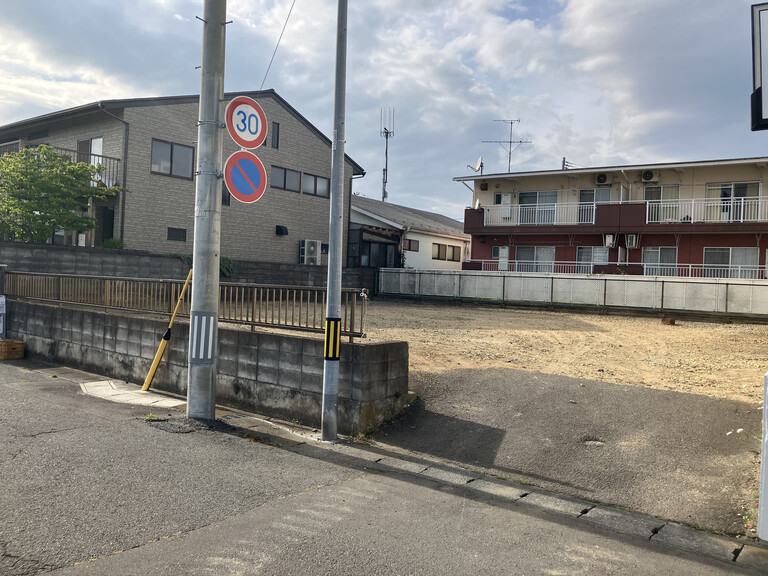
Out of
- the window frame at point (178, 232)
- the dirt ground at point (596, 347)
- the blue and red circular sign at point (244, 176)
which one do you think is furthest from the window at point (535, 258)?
the blue and red circular sign at point (244, 176)

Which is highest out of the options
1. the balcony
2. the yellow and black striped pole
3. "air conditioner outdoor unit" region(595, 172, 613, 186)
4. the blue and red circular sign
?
"air conditioner outdoor unit" region(595, 172, 613, 186)

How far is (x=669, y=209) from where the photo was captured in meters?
25.3

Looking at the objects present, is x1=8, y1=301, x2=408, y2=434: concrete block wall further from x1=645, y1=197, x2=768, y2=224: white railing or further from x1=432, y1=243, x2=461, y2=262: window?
x1=432, y1=243, x2=461, y2=262: window

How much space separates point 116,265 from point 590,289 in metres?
17.2

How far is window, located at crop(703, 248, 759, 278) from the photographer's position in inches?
934

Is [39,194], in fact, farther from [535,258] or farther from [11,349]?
[535,258]

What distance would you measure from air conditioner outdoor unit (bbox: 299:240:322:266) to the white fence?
337 cm

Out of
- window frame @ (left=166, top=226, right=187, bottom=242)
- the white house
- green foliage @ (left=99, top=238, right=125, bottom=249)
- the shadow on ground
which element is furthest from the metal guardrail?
the white house

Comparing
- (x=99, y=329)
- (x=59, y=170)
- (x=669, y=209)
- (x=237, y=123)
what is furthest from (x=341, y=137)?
(x=669, y=209)

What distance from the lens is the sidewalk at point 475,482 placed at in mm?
4258

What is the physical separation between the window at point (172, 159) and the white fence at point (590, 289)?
10.5 metres

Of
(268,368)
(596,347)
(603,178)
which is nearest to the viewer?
(268,368)

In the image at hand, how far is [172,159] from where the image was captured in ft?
71.3

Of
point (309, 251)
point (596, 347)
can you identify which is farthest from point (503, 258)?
point (596, 347)
